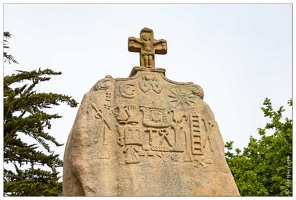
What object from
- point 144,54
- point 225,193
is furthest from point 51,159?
point 225,193

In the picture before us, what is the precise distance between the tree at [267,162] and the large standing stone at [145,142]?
771cm

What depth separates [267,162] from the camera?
15312 millimetres

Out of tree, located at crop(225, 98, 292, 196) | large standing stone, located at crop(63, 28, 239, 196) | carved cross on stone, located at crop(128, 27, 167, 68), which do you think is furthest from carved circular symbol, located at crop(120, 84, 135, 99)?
tree, located at crop(225, 98, 292, 196)

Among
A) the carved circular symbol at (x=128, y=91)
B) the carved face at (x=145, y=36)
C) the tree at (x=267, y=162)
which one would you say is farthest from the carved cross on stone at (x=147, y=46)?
the tree at (x=267, y=162)

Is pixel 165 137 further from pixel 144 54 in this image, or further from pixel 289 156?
pixel 289 156

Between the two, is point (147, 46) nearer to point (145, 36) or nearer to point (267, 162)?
point (145, 36)

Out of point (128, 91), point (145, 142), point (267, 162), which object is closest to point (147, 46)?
point (128, 91)

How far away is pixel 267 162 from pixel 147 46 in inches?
353

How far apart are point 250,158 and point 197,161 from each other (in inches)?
400

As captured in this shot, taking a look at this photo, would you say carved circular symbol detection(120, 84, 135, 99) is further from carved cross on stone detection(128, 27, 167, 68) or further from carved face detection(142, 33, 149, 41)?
carved face detection(142, 33, 149, 41)

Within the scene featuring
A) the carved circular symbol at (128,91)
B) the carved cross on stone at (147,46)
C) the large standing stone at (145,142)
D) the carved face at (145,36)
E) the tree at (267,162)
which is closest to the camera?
the large standing stone at (145,142)

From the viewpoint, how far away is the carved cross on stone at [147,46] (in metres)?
7.37

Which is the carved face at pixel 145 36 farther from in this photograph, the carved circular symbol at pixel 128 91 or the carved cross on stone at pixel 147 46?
the carved circular symbol at pixel 128 91

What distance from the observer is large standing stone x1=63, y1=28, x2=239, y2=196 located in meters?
6.32
